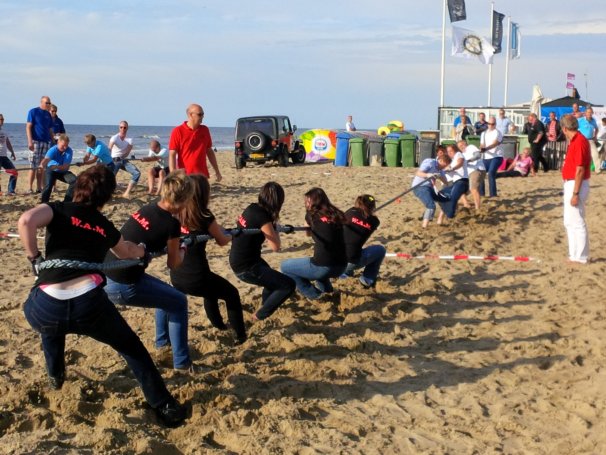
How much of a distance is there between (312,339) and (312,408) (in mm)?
1372

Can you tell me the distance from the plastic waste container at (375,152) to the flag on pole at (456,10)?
7.53 metres

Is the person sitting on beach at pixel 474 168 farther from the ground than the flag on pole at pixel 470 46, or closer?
closer

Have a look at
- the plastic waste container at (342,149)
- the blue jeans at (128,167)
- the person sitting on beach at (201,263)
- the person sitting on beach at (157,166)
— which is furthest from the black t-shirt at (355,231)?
the plastic waste container at (342,149)

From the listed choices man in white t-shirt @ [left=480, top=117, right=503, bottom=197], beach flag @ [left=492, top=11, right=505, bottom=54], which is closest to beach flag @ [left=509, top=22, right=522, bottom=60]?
beach flag @ [left=492, top=11, right=505, bottom=54]

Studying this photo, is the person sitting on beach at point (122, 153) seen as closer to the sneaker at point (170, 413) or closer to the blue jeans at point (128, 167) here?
the blue jeans at point (128, 167)

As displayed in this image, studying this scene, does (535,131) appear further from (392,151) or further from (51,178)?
(51,178)

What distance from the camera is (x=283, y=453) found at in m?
4.00

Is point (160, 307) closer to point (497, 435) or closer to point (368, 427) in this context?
point (368, 427)

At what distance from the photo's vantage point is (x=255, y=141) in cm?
2170

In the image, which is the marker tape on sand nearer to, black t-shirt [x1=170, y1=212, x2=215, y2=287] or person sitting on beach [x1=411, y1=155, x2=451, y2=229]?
person sitting on beach [x1=411, y1=155, x2=451, y2=229]

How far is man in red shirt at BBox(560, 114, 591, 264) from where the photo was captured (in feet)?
26.7

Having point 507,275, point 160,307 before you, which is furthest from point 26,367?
point 507,275

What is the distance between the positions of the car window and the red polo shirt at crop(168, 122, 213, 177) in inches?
527

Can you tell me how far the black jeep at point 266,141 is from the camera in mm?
21734
